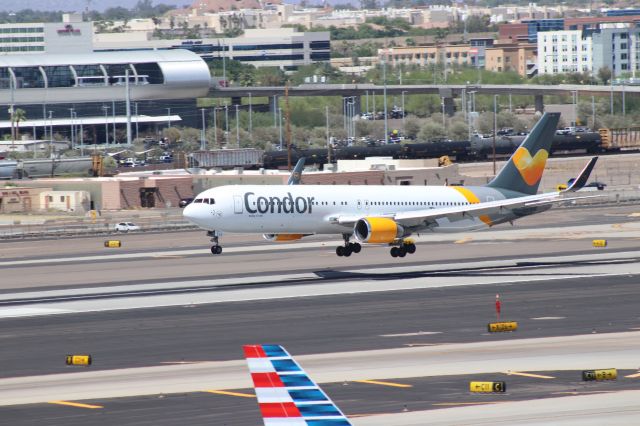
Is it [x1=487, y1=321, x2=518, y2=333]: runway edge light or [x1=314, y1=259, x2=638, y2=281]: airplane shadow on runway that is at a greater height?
[x1=487, y1=321, x2=518, y2=333]: runway edge light

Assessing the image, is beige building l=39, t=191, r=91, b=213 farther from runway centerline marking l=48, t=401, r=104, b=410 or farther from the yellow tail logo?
runway centerline marking l=48, t=401, r=104, b=410

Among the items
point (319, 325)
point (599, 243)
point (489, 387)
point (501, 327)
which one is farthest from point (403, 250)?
point (489, 387)

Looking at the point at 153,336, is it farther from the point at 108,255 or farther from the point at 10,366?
the point at 108,255

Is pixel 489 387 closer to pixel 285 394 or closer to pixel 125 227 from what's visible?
pixel 285 394

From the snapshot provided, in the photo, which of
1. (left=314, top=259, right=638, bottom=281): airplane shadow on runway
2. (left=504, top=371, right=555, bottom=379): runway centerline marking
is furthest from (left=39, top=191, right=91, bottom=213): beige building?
(left=504, top=371, right=555, bottom=379): runway centerline marking

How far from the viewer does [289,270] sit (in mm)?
72500

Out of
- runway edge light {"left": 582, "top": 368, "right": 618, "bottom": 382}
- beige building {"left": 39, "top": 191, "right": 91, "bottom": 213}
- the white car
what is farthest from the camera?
beige building {"left": 39, "top": 191, "right": 91, "bottom": 213}

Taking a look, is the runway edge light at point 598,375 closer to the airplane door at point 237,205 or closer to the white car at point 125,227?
the airplane door at point 237,205

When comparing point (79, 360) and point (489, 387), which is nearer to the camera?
point (489, 387)

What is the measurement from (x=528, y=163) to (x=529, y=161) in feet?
0.47

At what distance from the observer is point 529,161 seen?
246 ft

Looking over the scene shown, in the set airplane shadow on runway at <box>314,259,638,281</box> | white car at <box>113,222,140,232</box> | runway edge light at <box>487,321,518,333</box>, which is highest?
runway edge light at <box>487,321,518,333</box>

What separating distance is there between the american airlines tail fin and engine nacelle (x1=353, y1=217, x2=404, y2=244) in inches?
1826

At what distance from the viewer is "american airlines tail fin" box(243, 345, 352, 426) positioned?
20.1 meters
